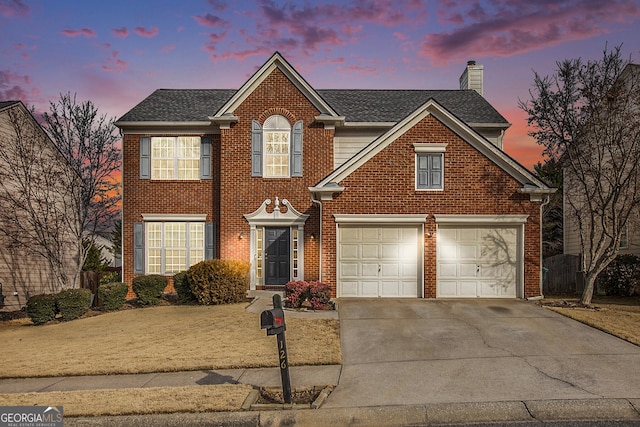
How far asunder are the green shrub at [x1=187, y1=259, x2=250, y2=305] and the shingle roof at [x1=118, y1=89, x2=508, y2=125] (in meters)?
6.19

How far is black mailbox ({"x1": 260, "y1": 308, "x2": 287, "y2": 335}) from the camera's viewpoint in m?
7.68

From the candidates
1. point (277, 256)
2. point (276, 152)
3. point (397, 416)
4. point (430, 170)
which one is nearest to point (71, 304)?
point (277, 256)

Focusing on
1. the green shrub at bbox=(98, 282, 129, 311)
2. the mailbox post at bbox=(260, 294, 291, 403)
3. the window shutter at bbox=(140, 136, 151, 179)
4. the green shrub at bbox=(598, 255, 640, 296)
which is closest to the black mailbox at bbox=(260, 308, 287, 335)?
the mailbox post at bbox=(260, 294, 291, 403)

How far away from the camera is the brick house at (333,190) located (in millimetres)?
17094

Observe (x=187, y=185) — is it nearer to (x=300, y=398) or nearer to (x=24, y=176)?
(x=24, y=176)

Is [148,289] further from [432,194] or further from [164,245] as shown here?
[432,194]

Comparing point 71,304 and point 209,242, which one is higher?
point 209,242

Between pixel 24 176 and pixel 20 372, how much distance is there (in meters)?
11.6

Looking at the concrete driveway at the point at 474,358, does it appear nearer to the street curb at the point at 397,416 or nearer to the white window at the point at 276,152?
the street curb at the point at 397,416

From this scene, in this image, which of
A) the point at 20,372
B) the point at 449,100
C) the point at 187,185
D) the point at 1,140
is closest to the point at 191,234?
the point at 187,185

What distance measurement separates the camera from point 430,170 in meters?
17.3

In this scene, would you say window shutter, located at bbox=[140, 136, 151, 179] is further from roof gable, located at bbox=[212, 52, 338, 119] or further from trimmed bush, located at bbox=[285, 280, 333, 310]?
trimmed bush, located at bbox=[285, 280, 333, 310]

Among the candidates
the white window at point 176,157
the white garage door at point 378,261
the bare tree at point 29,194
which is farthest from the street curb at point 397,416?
the white window at point 176,157

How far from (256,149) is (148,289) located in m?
6.03
